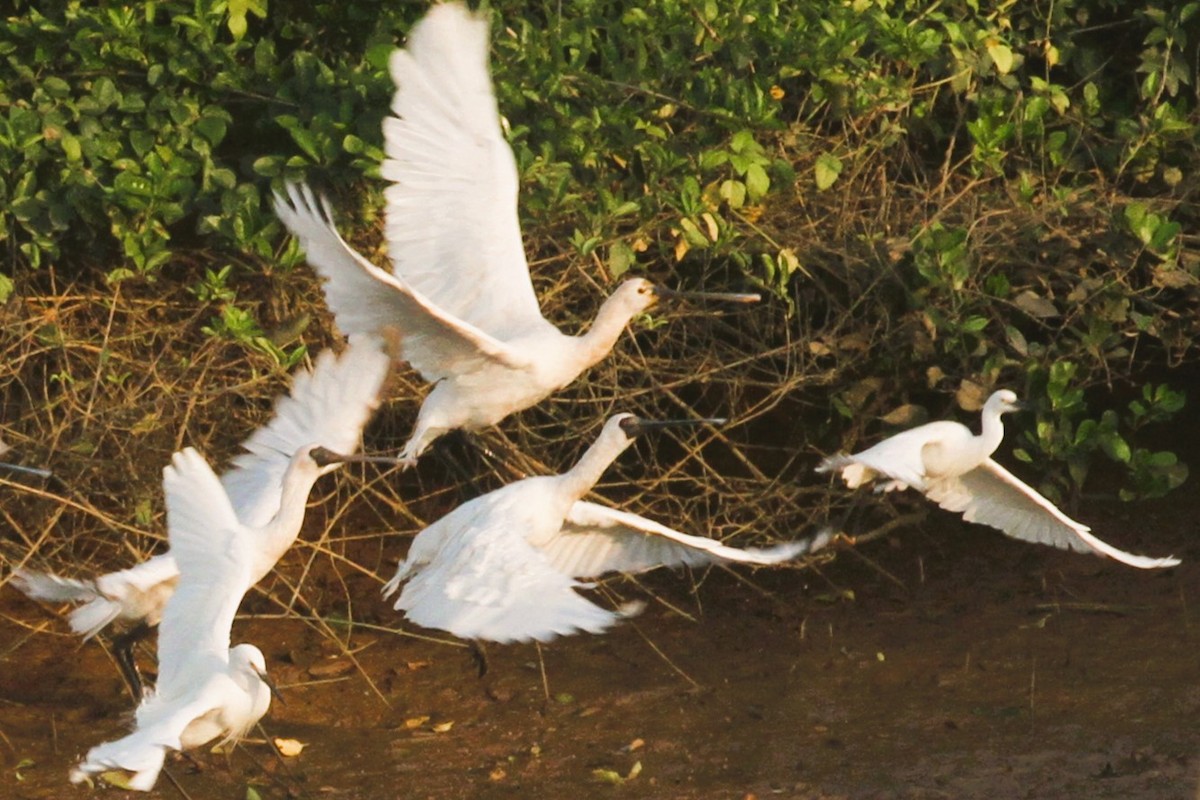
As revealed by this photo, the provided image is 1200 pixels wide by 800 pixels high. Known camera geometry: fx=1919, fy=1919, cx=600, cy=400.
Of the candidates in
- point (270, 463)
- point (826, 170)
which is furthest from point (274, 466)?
point (826, 170)

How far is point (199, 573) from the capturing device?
4.80m

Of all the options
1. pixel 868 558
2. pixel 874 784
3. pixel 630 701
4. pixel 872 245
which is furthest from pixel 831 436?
pixel 874 784

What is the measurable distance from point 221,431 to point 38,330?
2.33 feet

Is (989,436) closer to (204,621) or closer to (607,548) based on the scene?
(607,548)

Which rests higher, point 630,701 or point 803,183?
point 803,183

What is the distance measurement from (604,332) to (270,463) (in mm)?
1127

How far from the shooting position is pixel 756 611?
721 cm

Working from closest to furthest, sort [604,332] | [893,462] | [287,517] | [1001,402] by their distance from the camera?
[287,517], [893,462], [604,332], [1001,402]

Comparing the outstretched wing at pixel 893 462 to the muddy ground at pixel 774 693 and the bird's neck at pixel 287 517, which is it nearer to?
the muddy ground at pixel 774 693

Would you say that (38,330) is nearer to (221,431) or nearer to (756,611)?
(221,431)

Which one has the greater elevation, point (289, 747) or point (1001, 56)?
point (1001, 56)

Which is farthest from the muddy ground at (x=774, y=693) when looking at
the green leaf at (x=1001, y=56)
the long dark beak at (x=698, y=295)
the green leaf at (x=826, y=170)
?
the green leaf at (x=1001, y=56)

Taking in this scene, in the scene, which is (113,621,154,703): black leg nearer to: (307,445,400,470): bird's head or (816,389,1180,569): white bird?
(307,445,400,470): bird's head

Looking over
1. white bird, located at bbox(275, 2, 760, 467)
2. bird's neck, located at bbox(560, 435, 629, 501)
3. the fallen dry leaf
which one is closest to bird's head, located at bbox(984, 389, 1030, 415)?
white bird, located at bbox(275, 2, 760, 467)
